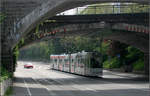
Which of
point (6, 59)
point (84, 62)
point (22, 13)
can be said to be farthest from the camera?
point (84, 62)

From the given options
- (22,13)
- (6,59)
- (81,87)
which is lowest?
(81,87)

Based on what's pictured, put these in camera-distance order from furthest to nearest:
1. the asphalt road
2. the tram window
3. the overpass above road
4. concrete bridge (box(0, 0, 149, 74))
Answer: the tram window → the overpass above road → concrete bridge (box(0, 0, 149, 74)) → the asphalt road

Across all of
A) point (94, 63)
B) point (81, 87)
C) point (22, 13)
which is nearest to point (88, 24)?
point (94, 63)

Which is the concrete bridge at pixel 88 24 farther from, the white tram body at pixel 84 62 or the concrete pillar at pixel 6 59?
the concrete pillar at pixel 6 59

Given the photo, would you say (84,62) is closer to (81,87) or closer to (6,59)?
(81,87)

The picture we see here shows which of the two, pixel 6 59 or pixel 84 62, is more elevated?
pixel 6 59

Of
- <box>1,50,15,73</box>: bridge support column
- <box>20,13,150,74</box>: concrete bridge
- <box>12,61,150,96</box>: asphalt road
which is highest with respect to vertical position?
<box>20,13,150,74</box>: concrete bridge

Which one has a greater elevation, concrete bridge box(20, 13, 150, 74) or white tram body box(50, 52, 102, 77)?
concrete bridge box(20, 13, 150, 74)

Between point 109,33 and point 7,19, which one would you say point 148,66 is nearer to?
point 109,33

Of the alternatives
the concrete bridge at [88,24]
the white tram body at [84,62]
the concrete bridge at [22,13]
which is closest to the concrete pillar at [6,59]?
the concrete bridge at [22,13]

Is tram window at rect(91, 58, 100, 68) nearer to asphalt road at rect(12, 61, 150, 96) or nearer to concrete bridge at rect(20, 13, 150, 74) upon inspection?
concrete bridge at rect(20, 13, 150, 74)

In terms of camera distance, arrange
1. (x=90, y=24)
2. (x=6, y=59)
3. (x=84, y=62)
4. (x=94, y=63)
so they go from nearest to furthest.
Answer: (x=6, y=59) → (x=90, y=24) → (x=94, y=63) → (x=84, y=62)

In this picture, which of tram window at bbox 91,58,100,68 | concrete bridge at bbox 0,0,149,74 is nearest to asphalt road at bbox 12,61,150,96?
tram window at bbox 91,58,100,68

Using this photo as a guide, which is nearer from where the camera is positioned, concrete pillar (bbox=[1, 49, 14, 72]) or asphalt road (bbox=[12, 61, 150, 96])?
asphalt road (bbox=[12, 61, 150, 96])
